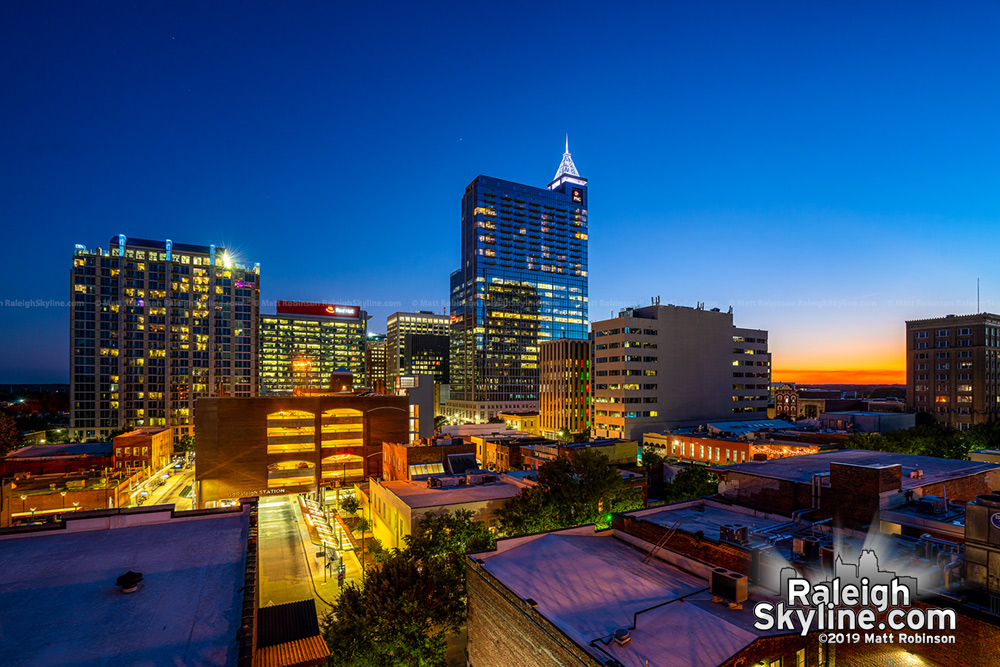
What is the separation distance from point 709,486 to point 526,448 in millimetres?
32423

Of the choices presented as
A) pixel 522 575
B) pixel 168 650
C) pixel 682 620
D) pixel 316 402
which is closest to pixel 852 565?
pixel 682 620

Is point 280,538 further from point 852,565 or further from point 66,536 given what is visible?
point 852,565

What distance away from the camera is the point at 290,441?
88.9 m

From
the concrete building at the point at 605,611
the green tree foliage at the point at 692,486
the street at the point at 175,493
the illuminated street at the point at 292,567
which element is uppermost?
the concrete building at the point at 605,611

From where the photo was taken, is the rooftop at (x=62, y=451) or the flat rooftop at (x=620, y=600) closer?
the flat rooftop at (x=620, y=600)

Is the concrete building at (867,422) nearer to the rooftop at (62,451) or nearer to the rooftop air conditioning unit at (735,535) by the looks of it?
the rooftop air conditioning unit at (735,535)

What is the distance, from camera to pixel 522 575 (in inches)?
867

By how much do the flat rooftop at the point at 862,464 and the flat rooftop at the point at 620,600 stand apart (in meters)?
12.4

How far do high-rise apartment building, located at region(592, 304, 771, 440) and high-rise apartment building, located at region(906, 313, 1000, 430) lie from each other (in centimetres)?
4975

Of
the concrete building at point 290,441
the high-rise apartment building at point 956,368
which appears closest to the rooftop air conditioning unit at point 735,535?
the concrete building at point 290,441

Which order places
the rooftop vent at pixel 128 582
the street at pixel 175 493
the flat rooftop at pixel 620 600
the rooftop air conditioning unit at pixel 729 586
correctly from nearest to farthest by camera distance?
the flat rooftop at pixel 620 600 → the rooftop air conditioning unit at pixel 729 586 → the rooftop vent at pixel 128 582 → the street at pixel 175 493

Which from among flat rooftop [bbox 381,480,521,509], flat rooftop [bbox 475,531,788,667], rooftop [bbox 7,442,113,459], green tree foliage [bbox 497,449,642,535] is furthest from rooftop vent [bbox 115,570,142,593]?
rooftop [bbox 7,442,113,459]

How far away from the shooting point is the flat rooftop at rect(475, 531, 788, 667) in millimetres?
15312

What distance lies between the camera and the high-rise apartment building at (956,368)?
424ft
